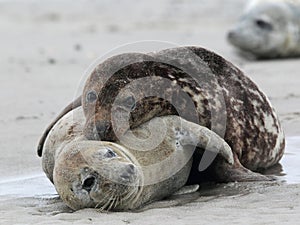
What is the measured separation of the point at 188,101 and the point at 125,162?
0.89 m

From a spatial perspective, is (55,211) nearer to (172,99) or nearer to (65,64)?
(172,99)

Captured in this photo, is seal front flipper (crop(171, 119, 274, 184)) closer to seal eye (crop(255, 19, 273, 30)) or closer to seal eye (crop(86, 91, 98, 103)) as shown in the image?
seal eye (crop(86, 91, 98, 103))

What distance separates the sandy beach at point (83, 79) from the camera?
15.2 feet

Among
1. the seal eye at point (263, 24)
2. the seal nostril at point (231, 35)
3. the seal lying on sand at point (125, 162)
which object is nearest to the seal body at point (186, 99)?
the seal lying on sand at point (125, 162)

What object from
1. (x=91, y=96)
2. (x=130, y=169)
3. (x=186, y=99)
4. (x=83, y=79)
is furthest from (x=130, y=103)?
(x=83, y=79)

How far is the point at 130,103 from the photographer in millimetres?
5223

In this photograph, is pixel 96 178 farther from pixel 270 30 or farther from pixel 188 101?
pixel 270 30

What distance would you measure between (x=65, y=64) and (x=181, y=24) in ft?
17.8

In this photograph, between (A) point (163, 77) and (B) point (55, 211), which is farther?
(A) point (163, 77)

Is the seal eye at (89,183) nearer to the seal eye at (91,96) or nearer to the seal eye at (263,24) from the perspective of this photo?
the seal eye at (91,96)

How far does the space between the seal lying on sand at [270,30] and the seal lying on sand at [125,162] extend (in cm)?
650

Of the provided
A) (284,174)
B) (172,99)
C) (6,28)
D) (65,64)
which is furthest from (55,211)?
(6,28)

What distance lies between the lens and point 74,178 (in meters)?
4.66

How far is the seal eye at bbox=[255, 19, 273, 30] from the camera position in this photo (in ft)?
39.2
